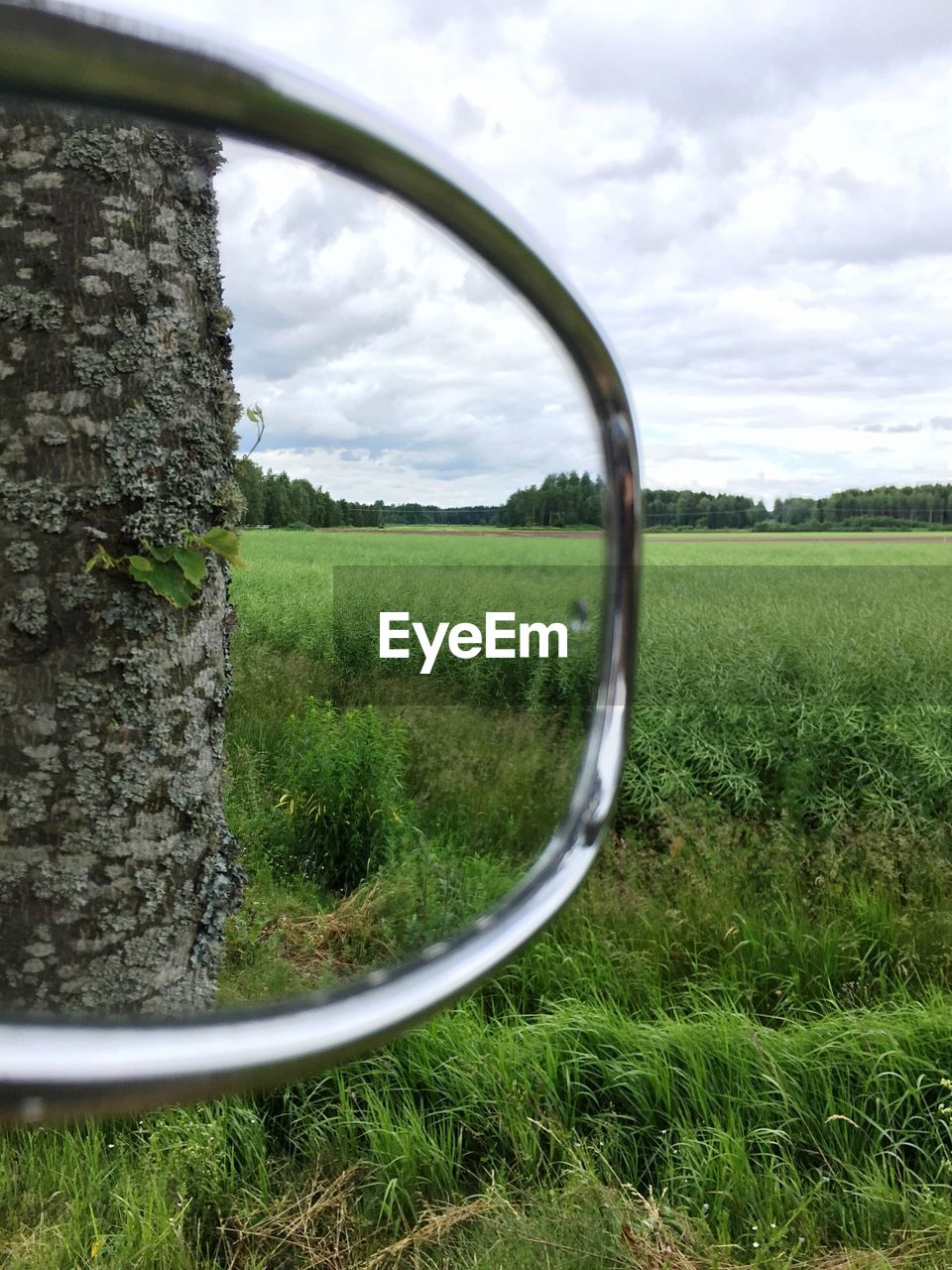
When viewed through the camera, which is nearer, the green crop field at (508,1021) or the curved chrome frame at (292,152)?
the curved chrome frame at (292,152)

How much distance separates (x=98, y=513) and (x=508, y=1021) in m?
1.72

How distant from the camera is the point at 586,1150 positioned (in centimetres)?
169

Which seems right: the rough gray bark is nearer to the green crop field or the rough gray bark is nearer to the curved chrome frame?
the green crop field

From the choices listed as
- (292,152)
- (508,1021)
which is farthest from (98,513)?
(508,1021)

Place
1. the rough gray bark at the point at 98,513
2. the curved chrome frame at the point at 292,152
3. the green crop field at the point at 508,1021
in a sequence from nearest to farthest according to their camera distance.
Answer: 1. the curved chrome frame at the point at 292,152
2. the rough gray bark at the point at 98,513
3. the green crop field at the point at 508,1021

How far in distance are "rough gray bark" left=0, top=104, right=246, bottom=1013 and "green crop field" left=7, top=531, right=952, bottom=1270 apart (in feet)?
0.46

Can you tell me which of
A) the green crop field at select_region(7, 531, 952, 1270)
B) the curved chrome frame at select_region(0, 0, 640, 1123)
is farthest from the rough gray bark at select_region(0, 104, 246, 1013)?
the curved chrome frame at select_region(0, 0, 640, 1123)

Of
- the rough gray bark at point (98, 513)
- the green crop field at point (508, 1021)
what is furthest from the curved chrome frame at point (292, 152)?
the rough gray bark at point (98, 513)

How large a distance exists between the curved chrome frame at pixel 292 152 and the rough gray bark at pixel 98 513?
359 millimetres

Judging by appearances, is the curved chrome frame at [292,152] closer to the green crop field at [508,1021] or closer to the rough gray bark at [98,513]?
the green crop field at [508,1021]

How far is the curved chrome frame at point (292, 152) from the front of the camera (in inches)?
8.7

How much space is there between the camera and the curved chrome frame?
222mm

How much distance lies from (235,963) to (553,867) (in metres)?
0.24

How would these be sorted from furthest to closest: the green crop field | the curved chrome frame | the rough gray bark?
the green crop field, the rough gray bark, the curved chrome frame
